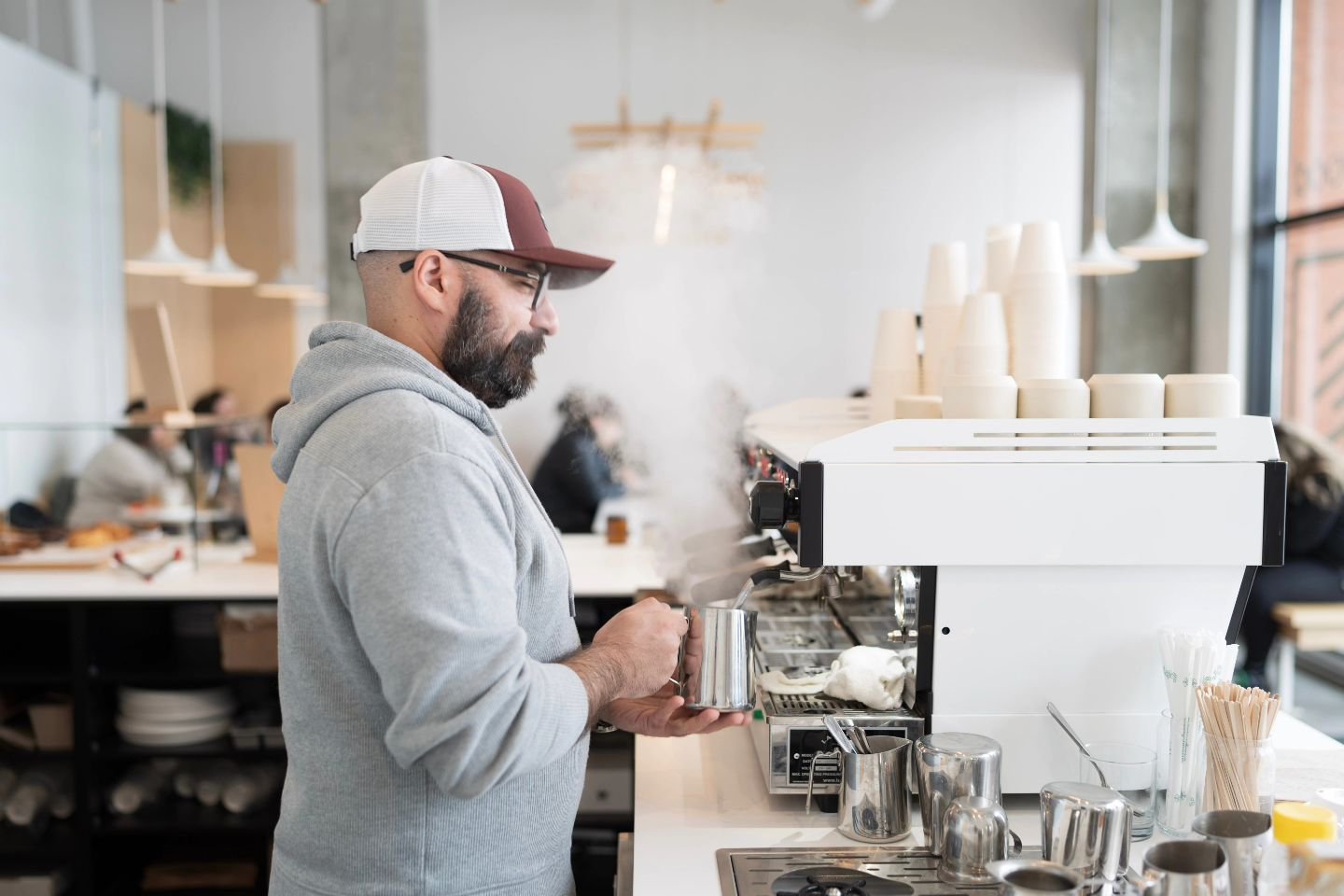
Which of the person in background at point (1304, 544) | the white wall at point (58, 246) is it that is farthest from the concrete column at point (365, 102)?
the person in background at point (1304, 544)

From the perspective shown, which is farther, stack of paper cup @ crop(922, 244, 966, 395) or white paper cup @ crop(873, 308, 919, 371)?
→ white paper cup @ crop(873, 308, 919, 371)

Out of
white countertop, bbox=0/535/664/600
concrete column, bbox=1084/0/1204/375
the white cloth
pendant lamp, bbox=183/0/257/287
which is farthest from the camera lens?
pendant lamp, bbox=183/0/257/287

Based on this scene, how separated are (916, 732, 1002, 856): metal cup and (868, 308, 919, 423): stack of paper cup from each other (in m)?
0.80

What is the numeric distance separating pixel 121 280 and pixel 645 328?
3210mm

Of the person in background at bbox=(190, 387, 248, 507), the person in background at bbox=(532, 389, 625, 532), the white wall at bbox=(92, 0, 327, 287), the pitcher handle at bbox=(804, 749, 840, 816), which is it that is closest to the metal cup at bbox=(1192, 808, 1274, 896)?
the pitcher handle at bbox=(804, 749, 840, 816)

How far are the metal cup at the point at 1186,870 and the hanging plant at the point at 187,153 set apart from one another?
23.5ft

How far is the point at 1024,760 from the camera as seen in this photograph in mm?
1544

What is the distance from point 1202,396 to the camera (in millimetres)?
1495

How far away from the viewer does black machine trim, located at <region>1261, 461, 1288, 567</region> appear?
147cm

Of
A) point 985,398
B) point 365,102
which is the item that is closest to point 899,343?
point 985,398

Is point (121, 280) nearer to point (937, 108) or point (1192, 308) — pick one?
point (937, 108)

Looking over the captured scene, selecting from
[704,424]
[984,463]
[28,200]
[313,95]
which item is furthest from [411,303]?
[313,95]

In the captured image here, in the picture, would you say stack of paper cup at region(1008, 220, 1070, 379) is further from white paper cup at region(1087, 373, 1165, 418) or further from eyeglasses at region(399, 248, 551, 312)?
eyeglasses at region(399, 248, 551, 312)

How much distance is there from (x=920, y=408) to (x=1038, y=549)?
32cm
